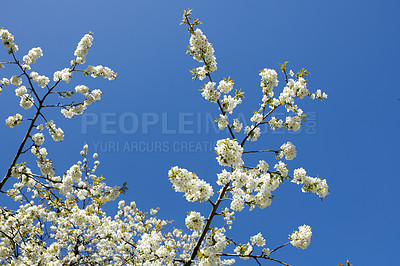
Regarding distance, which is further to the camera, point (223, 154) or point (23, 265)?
point (23, 265)

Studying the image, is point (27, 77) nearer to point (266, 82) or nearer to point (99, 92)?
point (99, 92)

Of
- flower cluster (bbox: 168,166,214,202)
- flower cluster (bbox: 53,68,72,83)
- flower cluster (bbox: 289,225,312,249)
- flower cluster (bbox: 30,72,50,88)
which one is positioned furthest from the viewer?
flower cluster (bbox: 30,72,50,88)

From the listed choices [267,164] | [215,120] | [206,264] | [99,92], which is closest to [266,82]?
[215,120]

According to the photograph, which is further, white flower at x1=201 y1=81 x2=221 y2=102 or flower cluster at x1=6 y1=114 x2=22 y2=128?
flower cluster at x1=6 y1=114 x2=22 y2=128

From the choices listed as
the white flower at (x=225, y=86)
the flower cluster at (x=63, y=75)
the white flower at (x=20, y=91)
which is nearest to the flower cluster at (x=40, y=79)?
the flower cluster at (x=63, y=75)

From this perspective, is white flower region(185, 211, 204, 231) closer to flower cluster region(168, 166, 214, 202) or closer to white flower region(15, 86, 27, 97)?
flower cluster region(168, 166, 214, 202)

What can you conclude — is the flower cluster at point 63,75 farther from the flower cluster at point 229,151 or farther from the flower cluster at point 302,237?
the flower cluster at point 302,237

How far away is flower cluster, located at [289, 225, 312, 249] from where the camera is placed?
15.8 feet

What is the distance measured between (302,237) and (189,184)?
2585mm

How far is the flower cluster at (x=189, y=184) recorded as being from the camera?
13.4 feet

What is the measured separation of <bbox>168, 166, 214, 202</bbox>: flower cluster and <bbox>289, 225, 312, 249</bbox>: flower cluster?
202cm

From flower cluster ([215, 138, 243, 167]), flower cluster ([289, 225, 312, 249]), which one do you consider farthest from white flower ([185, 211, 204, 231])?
flower cluster ([289, 225, 312, 249])

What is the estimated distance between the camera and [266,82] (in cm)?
579

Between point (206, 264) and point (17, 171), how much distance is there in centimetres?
433
